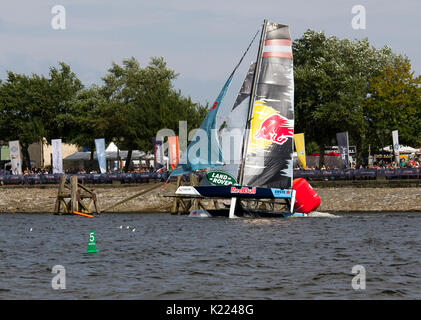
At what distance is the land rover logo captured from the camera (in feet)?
157

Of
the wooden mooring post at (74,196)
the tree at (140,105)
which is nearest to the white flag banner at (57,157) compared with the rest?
the wooden mooring post at (74,196)

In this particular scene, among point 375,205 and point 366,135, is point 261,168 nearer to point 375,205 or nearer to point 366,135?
point 375,205

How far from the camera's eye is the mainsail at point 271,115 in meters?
49.2

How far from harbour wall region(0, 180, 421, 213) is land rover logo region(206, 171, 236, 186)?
39.5ft

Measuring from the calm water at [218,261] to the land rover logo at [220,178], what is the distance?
161 inches

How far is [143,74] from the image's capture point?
103938 millimetres

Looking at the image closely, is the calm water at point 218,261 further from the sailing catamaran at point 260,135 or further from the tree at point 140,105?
the tree at point 140,105

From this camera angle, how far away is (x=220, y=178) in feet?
157

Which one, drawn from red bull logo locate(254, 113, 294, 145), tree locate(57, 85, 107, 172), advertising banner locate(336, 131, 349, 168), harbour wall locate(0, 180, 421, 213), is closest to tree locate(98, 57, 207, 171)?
tree locate(57, 85, 107, 172)

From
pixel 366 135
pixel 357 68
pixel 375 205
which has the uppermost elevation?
pixel 357 68

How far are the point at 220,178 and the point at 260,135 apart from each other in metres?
4.22

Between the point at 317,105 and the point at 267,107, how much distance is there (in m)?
36.3

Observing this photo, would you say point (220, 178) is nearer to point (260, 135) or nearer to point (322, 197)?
point (260, 135)
